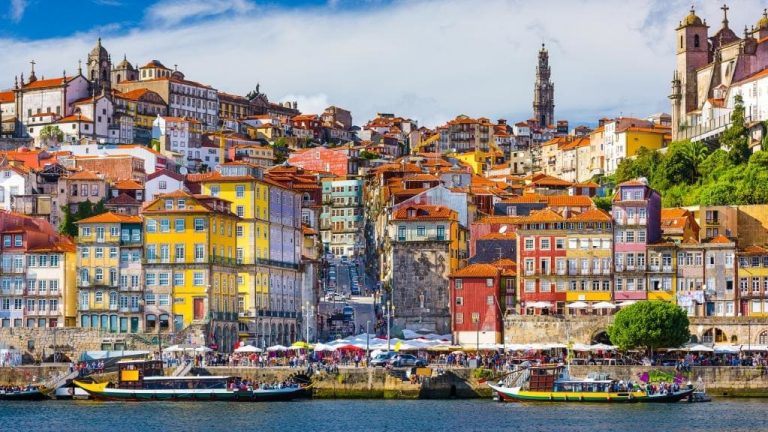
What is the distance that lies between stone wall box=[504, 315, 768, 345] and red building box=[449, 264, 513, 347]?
216 centimetres

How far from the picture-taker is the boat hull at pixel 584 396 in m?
75.1

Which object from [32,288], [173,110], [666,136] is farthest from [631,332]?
[173,110]

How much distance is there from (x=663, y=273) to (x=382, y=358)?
675 inches

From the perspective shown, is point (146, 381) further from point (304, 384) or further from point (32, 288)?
point (32, 288)

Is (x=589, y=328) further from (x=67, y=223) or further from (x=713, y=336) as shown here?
(x=67, y=223)

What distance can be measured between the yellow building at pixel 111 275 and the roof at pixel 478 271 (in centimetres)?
1661

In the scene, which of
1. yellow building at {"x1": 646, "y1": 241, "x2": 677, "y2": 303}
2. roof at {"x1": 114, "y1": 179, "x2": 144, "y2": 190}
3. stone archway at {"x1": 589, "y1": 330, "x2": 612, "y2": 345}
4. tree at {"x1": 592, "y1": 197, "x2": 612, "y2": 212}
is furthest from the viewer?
roof at {"x1": 114, "y1": 179, "x2": 144, "y2": 190}

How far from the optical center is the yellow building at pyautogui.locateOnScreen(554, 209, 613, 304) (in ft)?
294

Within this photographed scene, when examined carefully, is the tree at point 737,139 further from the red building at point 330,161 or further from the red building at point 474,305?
the red building at point 330,161

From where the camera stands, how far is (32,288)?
91.8m

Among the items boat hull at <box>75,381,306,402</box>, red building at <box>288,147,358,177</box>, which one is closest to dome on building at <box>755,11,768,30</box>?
red building at <box>288,147,358,177</box>

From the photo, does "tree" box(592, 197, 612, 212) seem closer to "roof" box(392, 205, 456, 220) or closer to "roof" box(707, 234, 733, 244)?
"roof" box(392, 205, 456, 220)

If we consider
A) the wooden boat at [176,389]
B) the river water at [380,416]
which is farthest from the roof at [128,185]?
the river water at [380,416]

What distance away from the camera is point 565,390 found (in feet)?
250
